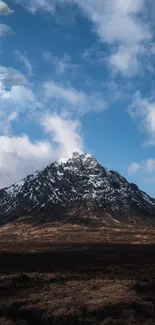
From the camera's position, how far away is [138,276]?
46094 millimetres

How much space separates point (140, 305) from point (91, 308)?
16.0ft

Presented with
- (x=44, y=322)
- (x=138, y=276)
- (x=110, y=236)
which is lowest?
(x=44, y=322)

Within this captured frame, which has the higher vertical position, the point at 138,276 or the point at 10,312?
the point at 138,276

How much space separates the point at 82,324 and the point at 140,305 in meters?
7.22

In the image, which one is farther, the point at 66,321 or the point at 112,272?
the point at 112,272

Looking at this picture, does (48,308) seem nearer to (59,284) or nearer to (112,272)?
(59,284)

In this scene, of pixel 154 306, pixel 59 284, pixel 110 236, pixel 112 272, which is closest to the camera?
pixel 154 306

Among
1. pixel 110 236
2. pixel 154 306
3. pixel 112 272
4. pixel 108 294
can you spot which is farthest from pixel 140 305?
pixel 110 236

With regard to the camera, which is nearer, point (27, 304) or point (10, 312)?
point (10, 312)

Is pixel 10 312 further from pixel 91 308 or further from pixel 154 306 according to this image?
pixel 154 306

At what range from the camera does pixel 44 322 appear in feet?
82.0

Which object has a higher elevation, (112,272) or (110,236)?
(110,236)

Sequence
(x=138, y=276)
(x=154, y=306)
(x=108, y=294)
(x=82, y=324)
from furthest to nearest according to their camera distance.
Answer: (x=138, y=276), (x=108, y=294), (x=154, y=306), (x=82, y=324)

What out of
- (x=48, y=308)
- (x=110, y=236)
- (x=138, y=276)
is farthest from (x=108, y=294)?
(x=110, y=236)
